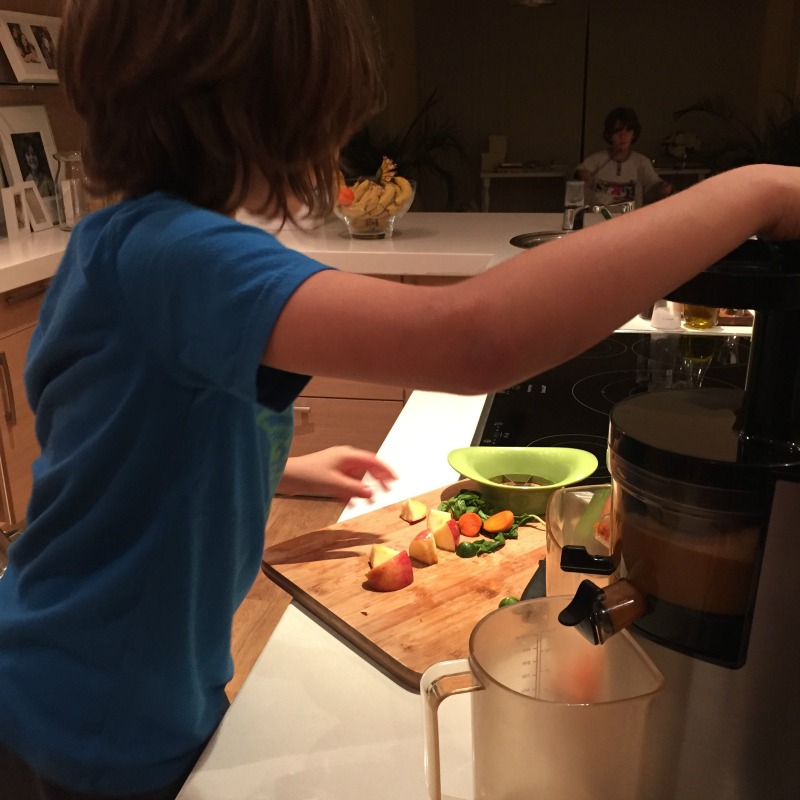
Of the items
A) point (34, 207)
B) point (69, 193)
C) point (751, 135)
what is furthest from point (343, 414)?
point (751, 135)

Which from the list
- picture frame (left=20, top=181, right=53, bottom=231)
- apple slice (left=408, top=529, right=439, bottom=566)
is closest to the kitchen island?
apple slice (left=408, top=529, right=439, bottom=566)

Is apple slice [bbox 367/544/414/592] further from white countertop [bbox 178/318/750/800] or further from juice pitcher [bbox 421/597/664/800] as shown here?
juice pitcher [bbox 421/597/664/800]

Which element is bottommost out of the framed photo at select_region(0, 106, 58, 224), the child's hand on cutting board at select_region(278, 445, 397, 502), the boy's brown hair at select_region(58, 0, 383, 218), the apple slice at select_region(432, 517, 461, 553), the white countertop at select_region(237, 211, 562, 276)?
the white countertop at select_region(237, 211, 562, 276)

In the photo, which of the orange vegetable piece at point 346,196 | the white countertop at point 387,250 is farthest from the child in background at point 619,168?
the orange vegetable piece at point 346,196

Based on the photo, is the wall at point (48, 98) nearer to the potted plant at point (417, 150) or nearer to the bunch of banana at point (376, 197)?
the bunch of banana at point (376, 197)

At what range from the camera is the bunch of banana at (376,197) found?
276 cm

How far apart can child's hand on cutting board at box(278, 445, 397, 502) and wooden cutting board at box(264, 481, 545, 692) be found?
4cm

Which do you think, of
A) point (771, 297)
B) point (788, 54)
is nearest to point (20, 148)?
point (771, 297)

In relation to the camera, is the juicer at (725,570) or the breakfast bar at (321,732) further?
the breakfast bar at (321,732)

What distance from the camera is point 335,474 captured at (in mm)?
993

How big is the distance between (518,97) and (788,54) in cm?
207

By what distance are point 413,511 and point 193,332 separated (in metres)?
0.52

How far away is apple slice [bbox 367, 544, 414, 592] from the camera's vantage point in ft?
2.75

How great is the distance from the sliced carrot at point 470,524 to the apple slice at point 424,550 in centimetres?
7
